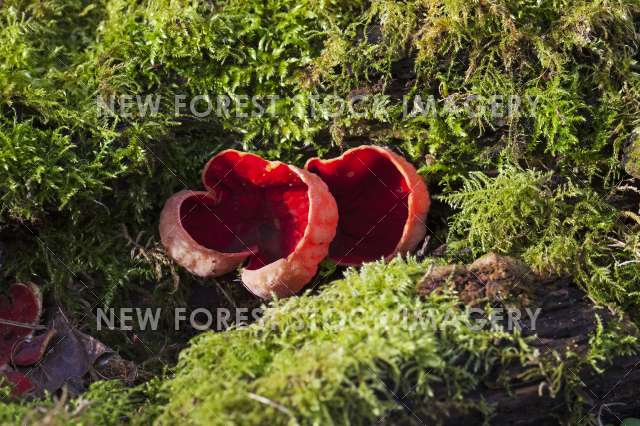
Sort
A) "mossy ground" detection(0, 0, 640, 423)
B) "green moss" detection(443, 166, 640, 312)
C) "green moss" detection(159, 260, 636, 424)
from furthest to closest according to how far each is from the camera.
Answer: "mossy ground" detection(0, 0, 640, 423)
"green moss" detection(443, 166, 640, 312)
"green moss" detection(159, 260, 636, 424)

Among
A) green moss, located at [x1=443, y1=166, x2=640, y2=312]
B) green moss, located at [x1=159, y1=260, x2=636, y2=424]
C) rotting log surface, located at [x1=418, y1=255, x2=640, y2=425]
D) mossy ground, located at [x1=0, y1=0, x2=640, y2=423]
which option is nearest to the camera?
green moss, located at [x1=159, y1=260, x2=636, y2=424]

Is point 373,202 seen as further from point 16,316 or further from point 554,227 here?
point 16,316

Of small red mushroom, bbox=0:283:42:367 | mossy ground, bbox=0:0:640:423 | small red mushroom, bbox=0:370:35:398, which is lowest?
small red mushroom, bbox=0:370:35:398

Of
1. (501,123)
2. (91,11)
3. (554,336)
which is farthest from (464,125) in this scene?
(91,11)

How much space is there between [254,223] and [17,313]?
1.10m

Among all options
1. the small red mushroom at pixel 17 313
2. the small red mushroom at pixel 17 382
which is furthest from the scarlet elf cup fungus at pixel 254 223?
the small red mushroom at pixel 17 382

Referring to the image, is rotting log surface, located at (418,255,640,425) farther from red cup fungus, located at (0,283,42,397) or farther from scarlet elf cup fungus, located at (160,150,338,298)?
red cup fungus, located at (0,283,42,397)

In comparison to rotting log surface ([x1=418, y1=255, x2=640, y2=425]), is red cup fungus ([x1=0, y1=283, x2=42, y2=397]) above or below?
below

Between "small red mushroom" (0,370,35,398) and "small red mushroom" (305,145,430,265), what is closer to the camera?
"small red mushroom" (0,370,35,398)

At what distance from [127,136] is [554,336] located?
75.9 inches

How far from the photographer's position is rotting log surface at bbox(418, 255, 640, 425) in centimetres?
222

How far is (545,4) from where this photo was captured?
3.02m

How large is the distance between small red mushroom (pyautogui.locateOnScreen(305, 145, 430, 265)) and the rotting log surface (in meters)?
0.53

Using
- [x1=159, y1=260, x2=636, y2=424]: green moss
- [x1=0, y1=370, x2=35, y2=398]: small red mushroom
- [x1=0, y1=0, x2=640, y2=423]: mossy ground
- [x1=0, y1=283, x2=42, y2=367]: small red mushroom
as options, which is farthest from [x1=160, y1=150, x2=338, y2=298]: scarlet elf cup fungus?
[x1=0, y1=370, x2=35, y2=398]: small red mushroom
